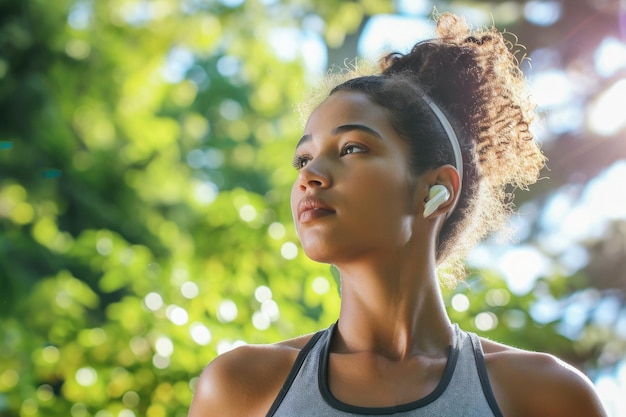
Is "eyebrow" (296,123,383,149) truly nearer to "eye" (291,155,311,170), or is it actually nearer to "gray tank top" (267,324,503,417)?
"eye" (291,155,311,170)

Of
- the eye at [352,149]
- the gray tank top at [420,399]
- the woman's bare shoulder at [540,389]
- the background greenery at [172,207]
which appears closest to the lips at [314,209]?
the eye at [352,149]

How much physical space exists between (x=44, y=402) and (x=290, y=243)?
87 cm

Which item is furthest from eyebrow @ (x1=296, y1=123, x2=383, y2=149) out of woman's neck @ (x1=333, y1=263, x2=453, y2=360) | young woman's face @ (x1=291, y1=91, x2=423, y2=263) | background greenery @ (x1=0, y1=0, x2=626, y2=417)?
background greenery @ (x1=0, y1=0, x2=626, y2=417)

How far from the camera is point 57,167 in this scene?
325cm

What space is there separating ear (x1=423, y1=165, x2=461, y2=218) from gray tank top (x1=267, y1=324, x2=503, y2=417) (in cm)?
22

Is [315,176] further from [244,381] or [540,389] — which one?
[540,389]

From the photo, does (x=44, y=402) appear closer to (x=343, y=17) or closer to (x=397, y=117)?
(x=397, y=117)

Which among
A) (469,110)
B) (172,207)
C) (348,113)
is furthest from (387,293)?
(172,207)

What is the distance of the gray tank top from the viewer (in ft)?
3.87

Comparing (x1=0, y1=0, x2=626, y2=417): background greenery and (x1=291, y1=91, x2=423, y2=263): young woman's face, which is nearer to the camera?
(x1=291, y1=91, x2=423, y2=263): young woman's face

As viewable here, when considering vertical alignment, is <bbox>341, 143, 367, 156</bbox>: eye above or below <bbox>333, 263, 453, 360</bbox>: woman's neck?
above

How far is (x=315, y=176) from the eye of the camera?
126cm

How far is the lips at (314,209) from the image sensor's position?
1248mm

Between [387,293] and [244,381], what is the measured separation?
27 cm
